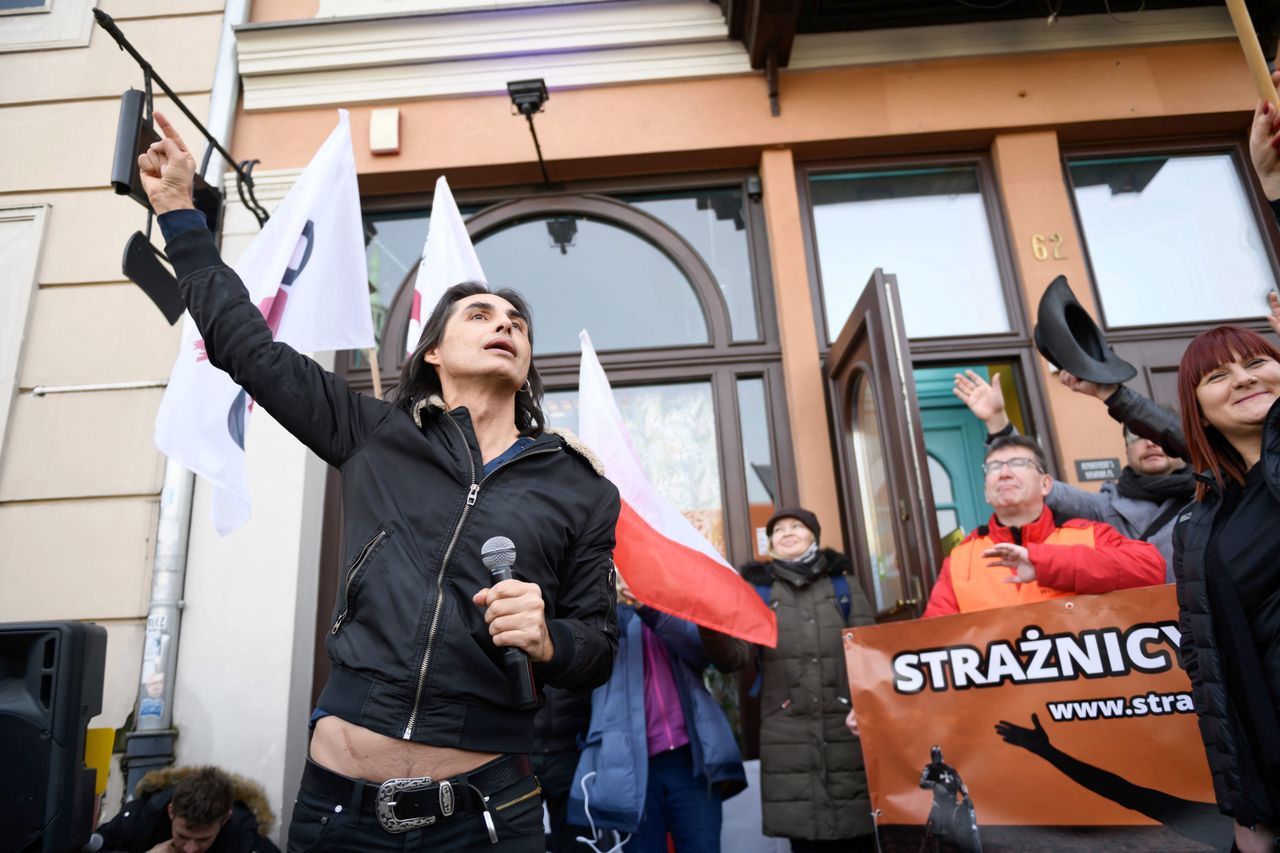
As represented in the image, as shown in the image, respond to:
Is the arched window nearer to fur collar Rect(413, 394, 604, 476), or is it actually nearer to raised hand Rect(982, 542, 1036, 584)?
raised hand Rect(982, 542, 1036, 584)

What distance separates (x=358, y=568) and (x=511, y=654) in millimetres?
434

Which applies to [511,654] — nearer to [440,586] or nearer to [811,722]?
[440,586]

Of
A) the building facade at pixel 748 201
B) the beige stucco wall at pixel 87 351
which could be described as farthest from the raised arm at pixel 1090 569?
the beige stucco wall at pixel 87 351

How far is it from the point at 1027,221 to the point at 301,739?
532cm

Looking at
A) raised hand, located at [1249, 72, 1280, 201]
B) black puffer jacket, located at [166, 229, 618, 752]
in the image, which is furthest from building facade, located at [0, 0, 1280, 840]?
black puffer jacket, located at [166, 229, 618, 752]

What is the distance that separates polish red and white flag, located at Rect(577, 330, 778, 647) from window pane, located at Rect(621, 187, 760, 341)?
2035 millimetres

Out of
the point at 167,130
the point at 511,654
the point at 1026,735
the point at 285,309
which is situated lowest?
the point at 1026,735

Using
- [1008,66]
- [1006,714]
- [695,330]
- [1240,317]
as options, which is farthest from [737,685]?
[1008,66]

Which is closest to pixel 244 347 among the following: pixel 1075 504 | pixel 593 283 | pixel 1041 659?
pixel 1041 659

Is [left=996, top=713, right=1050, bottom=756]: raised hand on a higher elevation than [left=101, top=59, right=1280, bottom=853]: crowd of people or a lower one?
lower

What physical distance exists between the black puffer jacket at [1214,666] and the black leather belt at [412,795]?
1.70m

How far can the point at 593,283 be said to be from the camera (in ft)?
19.0

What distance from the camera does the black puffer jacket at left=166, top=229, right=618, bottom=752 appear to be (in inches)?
64.5

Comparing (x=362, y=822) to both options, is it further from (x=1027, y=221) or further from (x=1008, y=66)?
(x=1008, y=66)
